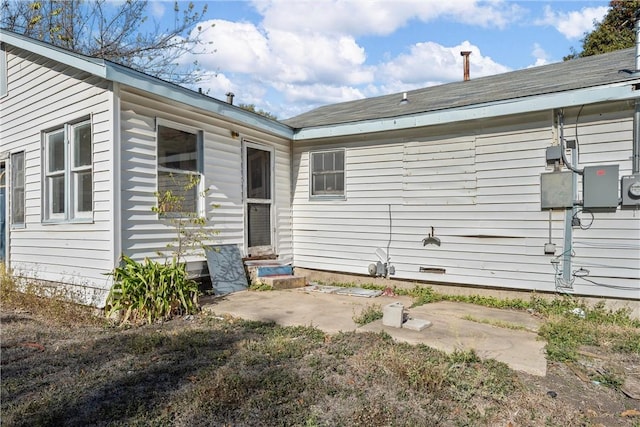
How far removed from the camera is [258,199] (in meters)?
7.25

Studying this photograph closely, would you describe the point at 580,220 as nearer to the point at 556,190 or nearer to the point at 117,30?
the point at 556,190

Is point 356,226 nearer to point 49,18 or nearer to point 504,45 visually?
point 504,45

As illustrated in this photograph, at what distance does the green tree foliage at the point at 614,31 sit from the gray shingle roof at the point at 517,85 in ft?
30.0

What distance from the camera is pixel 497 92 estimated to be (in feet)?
20.1

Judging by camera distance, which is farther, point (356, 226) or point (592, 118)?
point (356, 226)

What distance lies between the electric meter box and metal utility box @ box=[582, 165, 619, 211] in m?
0.08

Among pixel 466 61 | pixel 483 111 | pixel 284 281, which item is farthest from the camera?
pixel 466 61

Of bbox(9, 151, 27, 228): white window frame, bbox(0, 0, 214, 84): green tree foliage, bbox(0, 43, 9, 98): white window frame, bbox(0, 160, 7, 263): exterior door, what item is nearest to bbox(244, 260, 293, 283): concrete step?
bbox(9, 151, 27, 228): white window frame

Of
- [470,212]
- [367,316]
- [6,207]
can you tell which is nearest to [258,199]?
[367,316]

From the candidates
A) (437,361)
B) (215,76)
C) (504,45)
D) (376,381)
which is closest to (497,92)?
(504,45)

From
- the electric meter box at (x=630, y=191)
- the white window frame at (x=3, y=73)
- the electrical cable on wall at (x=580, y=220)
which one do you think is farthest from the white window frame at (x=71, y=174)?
the electric meter box at (x=630, y=191)

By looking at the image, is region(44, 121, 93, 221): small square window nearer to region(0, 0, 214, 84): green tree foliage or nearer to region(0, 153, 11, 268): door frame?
region(0, 153, 11, 268): door frame

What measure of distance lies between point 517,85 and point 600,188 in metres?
2.28

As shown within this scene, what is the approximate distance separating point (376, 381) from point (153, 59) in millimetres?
13967
